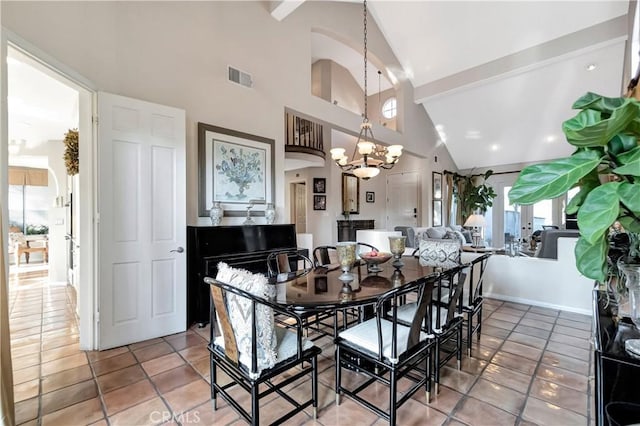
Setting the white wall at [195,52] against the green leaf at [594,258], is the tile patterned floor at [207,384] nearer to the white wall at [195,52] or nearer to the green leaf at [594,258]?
the green leaf at [594,258]

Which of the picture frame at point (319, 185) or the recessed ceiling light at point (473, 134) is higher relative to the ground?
the recessed ceiling light at point (473, 134)

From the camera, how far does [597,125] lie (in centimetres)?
76

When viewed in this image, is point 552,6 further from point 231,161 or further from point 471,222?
point 231,161

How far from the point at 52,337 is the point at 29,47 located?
262 cm

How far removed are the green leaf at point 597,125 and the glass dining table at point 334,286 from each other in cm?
114

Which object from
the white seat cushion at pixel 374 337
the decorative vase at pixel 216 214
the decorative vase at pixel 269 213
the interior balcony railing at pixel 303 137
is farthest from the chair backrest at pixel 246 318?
the interior balcony railing at pixel 303 137

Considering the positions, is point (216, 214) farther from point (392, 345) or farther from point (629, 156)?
point (629, 156)

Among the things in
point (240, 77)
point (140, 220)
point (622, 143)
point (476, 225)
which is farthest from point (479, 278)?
point (476, 225)

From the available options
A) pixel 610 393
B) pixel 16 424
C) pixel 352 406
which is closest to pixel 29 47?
pixel 16 424

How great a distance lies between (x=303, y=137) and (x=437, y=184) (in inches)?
162

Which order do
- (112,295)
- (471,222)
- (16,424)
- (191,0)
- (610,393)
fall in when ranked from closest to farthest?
1. (610,393)
2. (16,424)
3. (112,295)
4. (191,0)
5. (471,222)

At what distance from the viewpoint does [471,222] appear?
6273 millimetres

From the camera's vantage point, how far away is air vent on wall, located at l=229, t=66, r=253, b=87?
3623 millimetres

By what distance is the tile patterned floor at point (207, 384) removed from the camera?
1743 mm
